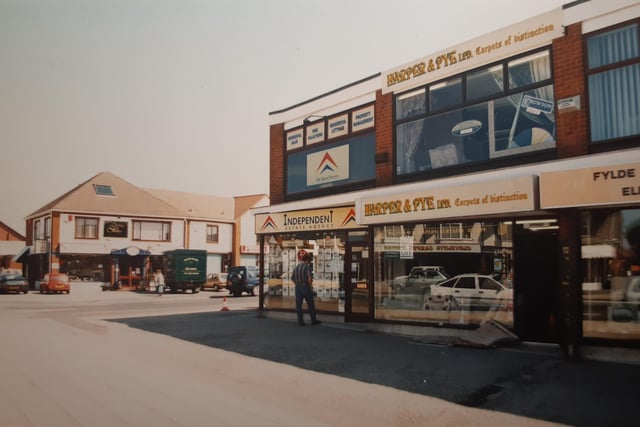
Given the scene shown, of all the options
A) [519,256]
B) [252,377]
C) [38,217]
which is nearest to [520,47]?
[519,256]

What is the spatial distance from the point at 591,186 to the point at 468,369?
344 centimetres

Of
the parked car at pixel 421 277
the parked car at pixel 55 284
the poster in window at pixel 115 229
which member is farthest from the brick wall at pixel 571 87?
the poster in window at pixel 115 229

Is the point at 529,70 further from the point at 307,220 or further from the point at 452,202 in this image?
the point at 307,220

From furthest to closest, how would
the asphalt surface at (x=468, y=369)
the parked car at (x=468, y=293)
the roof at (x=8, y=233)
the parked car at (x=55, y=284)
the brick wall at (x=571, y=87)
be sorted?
the roof at (x=8, y=233)
the parked car at (x=55, y=284)
the parked car at (x=468, y=293)
the brick wall at (x=571, y=87)
the asphalt surface at (x=468, y=369)

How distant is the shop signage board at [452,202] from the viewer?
8734 mm

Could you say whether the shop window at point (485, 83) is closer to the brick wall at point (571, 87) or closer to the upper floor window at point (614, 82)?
the brick wall at point (571, 87)

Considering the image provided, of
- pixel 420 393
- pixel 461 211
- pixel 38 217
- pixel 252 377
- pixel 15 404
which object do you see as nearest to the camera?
pixel 15 404

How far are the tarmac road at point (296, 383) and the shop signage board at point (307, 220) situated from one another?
3176 mm

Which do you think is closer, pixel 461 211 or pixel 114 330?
pixel 461 211

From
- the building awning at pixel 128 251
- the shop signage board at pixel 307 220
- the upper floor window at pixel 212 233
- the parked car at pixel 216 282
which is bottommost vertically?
the parked car at pixel 216 282

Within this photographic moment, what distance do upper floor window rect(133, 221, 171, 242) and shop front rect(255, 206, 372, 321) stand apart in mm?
29710

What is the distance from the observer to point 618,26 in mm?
8570

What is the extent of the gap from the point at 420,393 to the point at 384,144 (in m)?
7.16

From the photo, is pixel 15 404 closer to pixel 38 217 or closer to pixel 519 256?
pixel 519 256
